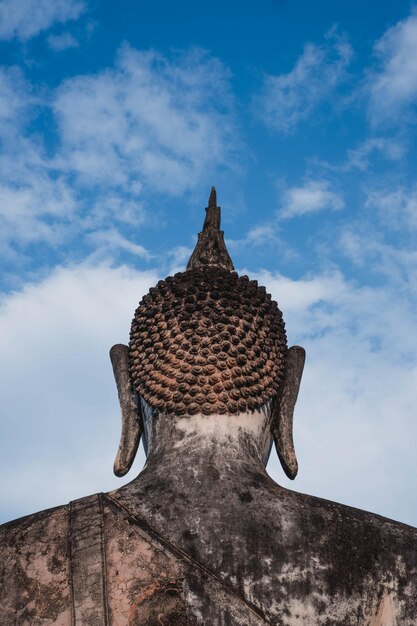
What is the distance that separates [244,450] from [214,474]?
478mm

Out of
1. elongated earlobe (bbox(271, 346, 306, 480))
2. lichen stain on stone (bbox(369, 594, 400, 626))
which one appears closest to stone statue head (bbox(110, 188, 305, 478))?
elongated earlobe (bbox(271, 346, 306, 480))

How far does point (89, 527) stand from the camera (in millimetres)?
8320

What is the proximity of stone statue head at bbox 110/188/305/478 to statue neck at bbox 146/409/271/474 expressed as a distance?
0.23ft

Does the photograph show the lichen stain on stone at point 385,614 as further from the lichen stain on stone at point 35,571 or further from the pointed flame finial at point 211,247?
the pointed flame finial at point 211,247

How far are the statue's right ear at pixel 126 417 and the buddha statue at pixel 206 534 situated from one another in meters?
0.27

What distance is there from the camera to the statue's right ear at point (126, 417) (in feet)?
32.9

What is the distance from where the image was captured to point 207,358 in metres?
9.40

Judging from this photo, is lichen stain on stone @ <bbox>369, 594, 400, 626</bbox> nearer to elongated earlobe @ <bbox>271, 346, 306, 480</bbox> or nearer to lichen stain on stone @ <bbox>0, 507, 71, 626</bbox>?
elongated earlobe @ <bbox>271, 346, 306, 480</bbox>

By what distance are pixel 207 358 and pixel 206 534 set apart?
158cm

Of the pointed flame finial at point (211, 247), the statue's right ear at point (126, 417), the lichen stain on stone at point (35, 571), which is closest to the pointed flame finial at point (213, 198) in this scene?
the pointed flame finial at point (211, 247)

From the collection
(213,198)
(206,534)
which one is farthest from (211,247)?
(206,534)

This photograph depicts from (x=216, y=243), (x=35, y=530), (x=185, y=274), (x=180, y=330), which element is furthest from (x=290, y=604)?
(x=216, y=243)

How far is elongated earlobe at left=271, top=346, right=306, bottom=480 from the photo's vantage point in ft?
32.4

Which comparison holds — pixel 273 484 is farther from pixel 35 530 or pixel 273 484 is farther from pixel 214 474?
pixel 35 530
